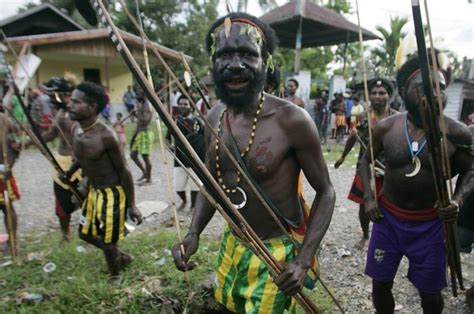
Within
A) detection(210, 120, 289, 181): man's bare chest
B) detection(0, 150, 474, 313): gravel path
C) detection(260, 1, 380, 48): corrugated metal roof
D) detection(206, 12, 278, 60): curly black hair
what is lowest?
detection(0, 150, 474, 313): gravel path

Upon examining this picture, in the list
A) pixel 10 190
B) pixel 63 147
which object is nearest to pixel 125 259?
pixel 10 190

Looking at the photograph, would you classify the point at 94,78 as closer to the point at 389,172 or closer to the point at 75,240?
the point at 75,240

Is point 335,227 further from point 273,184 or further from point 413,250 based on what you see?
point 273,184

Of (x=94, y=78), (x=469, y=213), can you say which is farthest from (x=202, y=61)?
(x=469, y=213)

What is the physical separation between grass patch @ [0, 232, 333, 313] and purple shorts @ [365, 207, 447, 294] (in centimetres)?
88

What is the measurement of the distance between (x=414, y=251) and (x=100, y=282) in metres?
2.49

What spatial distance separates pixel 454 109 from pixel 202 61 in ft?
45.9

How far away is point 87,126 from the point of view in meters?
3.54

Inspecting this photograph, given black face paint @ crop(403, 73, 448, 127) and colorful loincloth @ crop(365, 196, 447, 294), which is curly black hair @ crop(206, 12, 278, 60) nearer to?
black face paint @ crop(403, 73, 448, 127)

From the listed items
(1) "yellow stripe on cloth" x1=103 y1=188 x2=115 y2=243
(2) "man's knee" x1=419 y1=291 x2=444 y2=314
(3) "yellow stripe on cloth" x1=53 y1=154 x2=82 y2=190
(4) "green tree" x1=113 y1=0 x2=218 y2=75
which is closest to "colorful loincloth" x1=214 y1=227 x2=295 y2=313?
(2) "man's knee" x1=419 y1=291 x2=444 y2=314

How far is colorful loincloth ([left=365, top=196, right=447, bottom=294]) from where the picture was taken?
243 centimetres

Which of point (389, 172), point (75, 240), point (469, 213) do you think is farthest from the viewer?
point (75, 240)

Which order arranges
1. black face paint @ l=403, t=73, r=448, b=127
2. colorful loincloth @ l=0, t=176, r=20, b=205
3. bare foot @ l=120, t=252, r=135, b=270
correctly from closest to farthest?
black face paint @ l=403, t=73, r=448, b=127 < bare foot @ l=120, t=252, r=135, b=270 < colorful loincloth @ l=0, t=176, r=20, b=205

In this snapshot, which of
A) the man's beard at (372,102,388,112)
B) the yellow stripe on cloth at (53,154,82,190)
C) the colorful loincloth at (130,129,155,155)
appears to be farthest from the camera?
the colorful loincloth at (130,129,155,155)
